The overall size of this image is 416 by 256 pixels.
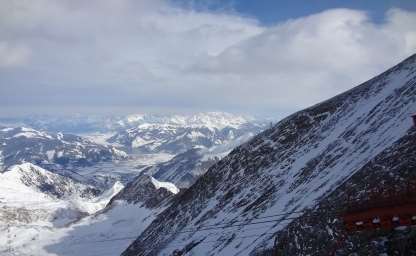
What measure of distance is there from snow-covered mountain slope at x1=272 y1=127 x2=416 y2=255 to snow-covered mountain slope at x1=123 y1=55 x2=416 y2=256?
411cm

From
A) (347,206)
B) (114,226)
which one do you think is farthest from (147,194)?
(347,206)

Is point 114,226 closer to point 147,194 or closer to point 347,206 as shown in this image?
point 147,194

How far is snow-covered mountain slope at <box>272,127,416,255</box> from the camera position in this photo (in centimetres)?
2577

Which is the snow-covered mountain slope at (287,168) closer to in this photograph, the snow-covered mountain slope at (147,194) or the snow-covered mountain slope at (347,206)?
the snow-covered mountain slope at (347,206)

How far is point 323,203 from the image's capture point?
38156 millimetres

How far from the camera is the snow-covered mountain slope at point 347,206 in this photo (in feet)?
84.5

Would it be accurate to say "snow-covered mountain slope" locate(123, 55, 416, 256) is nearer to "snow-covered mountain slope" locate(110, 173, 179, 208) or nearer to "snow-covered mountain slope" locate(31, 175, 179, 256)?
"snow-covered mountain slope" locate(31, 175, 179, 256)

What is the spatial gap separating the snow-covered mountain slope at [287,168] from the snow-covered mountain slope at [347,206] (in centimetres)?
411

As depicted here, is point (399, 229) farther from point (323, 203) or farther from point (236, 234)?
point (236, 234)

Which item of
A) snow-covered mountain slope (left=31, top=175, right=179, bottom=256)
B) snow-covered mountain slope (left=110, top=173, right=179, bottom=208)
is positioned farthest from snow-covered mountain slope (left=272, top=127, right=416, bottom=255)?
snow-covered mountain slope (left=110, top=173, right=179, bottom=208)

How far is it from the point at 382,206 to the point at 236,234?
109ft

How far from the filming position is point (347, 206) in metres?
33.2

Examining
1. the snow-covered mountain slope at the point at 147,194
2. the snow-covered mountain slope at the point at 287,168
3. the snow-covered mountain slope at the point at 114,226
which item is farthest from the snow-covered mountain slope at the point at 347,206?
the snow-covered mountain slope at the point at 147,194

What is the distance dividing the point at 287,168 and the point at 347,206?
35.0 m
